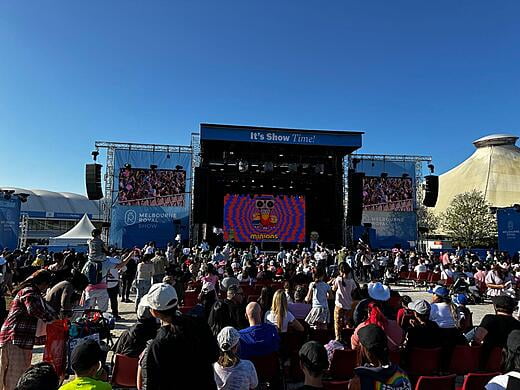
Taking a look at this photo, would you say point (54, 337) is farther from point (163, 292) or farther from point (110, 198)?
point (110, 198)

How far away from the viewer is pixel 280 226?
86.4 ft

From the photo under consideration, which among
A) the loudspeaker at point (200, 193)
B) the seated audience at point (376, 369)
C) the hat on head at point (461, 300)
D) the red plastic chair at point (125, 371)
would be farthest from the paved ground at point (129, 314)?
the loudspeaker at point (200, 193)

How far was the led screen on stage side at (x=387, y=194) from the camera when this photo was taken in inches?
1132

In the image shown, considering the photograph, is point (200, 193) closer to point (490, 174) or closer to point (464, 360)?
point (464, 360)

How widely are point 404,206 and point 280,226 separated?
381 inches

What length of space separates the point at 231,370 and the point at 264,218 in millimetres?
Result: 23290

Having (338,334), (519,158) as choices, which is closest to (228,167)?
(338,334)

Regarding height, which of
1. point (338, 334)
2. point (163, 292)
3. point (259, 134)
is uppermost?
point (259, 134)

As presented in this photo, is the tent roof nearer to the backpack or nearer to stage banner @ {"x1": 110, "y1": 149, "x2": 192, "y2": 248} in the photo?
stage banner @ {"x1": 110, "y1": 149, "x2": 192, "y2": 248}

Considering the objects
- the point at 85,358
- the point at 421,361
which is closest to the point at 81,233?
the point at 421,361

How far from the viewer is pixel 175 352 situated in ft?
7.12

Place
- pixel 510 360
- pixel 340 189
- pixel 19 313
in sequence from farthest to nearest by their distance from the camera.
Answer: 1. pixel 340 189
2. pixel 19 313
3. pixel 510 360

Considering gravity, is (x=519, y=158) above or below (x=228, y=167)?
above

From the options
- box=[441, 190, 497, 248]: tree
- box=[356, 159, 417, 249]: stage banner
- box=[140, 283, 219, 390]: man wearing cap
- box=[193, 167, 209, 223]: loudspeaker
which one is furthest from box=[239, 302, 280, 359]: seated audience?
box=[441, 190, 497, 248]: tree
